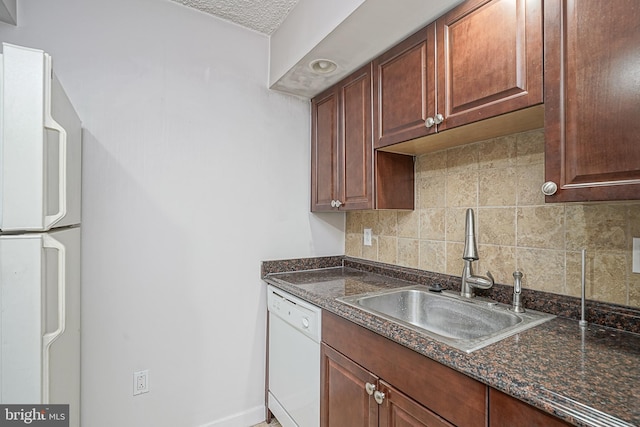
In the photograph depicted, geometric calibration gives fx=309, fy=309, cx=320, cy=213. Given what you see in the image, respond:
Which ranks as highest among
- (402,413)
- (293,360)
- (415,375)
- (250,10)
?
(250,10)

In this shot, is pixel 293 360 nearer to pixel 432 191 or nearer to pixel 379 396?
pixel 379 396

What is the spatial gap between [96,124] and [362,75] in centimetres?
143

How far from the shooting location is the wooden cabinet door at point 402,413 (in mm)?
958

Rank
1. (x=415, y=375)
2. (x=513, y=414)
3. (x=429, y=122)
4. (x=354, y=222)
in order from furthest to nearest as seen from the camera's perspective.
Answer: (x=354, y=222), (x=429, y=122), (x=415, y=375), (x=513, y=414)

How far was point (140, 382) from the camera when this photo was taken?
169cm

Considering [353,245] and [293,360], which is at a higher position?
[353,245]

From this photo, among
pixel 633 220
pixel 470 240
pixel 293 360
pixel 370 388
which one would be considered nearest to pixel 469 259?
pixel 470 240

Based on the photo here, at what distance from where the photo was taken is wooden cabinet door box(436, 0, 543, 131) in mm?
1025

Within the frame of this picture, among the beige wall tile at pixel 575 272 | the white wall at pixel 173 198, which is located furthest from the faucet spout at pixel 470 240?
the white wall at pixel 173 198

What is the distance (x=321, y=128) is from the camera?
214 centimetres

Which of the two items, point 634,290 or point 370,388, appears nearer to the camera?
point 634,290

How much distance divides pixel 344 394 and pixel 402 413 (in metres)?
0.33

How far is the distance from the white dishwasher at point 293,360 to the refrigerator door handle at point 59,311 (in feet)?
3.22

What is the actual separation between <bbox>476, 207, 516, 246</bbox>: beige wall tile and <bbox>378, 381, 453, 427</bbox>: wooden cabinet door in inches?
32.8
